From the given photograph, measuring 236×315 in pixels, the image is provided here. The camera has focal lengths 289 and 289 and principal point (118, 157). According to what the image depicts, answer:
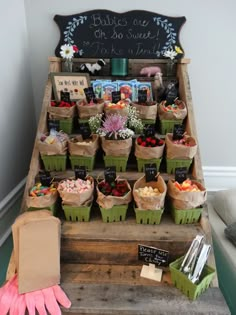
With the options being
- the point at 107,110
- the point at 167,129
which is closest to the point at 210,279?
the point at 167,129

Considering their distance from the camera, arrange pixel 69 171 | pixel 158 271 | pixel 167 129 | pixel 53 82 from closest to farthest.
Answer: pixel 158 271, pixel 69 171, pixel 167 129, pixel 53 82

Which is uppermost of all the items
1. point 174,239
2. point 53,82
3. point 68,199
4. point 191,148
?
point 53,82

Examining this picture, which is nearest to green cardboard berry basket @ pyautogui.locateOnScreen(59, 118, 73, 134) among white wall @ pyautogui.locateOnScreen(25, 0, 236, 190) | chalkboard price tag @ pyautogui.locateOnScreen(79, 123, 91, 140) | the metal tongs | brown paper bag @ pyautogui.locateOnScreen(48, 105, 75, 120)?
brown paper bag @ pyautogui.locateOnScreen(48, 105, 75, 120)

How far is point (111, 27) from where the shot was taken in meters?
2.15

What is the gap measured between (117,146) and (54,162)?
0.39 meters

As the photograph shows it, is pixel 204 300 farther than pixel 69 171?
No

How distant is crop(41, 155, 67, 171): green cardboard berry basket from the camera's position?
1653 mm

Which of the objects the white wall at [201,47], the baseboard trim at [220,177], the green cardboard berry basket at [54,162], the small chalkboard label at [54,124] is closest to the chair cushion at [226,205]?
the baseboard trim at [220,177]

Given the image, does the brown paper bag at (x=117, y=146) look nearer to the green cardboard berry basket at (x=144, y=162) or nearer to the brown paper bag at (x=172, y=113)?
the green cardboard berry basket at (x=144, y=162)

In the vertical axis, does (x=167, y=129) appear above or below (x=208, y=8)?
below

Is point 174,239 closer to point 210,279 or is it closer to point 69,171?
point 210,279

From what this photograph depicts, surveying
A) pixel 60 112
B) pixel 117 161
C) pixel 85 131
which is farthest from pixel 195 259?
Answer: pixel 60 112

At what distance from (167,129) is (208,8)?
1042 millimetres

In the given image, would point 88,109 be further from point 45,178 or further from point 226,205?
point 226,205
